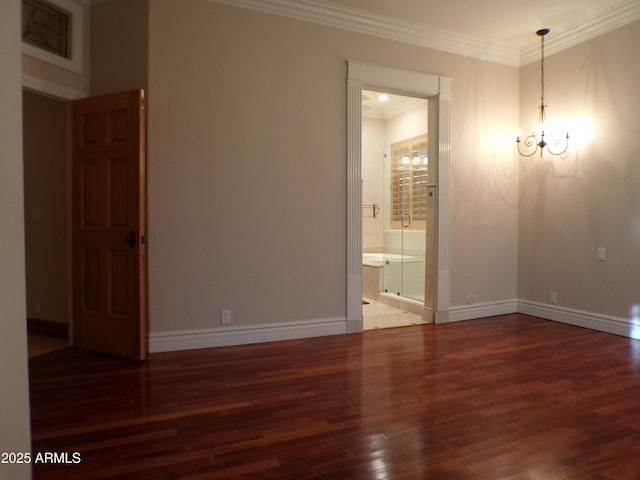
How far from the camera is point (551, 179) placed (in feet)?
15.2

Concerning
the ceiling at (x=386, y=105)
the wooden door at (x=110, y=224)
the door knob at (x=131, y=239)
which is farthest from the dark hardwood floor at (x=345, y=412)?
the ceiling at (x=386, y=105)

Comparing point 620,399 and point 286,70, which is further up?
point 286,70

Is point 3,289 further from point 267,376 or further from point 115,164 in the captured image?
point 115,164

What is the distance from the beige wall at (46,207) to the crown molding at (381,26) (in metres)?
2.07

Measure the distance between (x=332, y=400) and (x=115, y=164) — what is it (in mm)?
2549

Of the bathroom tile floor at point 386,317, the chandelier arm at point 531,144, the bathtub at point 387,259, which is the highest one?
the chandelier arm at point 531,144

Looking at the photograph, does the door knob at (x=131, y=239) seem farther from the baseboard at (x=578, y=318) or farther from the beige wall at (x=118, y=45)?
the baseboard at (x=578, y=318)

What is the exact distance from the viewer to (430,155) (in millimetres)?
4598

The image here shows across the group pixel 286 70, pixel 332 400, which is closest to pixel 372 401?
pixel 332 400

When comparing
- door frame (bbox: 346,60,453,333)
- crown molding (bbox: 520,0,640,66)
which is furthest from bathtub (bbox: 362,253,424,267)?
crown molding (bbox: 520,0,640,66)

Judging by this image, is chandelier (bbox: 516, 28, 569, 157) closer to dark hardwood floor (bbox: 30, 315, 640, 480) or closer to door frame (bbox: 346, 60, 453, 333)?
door frame (bbox: 346, 60, 453, 333)

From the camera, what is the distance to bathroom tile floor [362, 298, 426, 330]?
4.53 meters

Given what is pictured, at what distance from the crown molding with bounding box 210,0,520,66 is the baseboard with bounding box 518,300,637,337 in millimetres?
3003

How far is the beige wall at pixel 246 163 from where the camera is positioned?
134 inches
